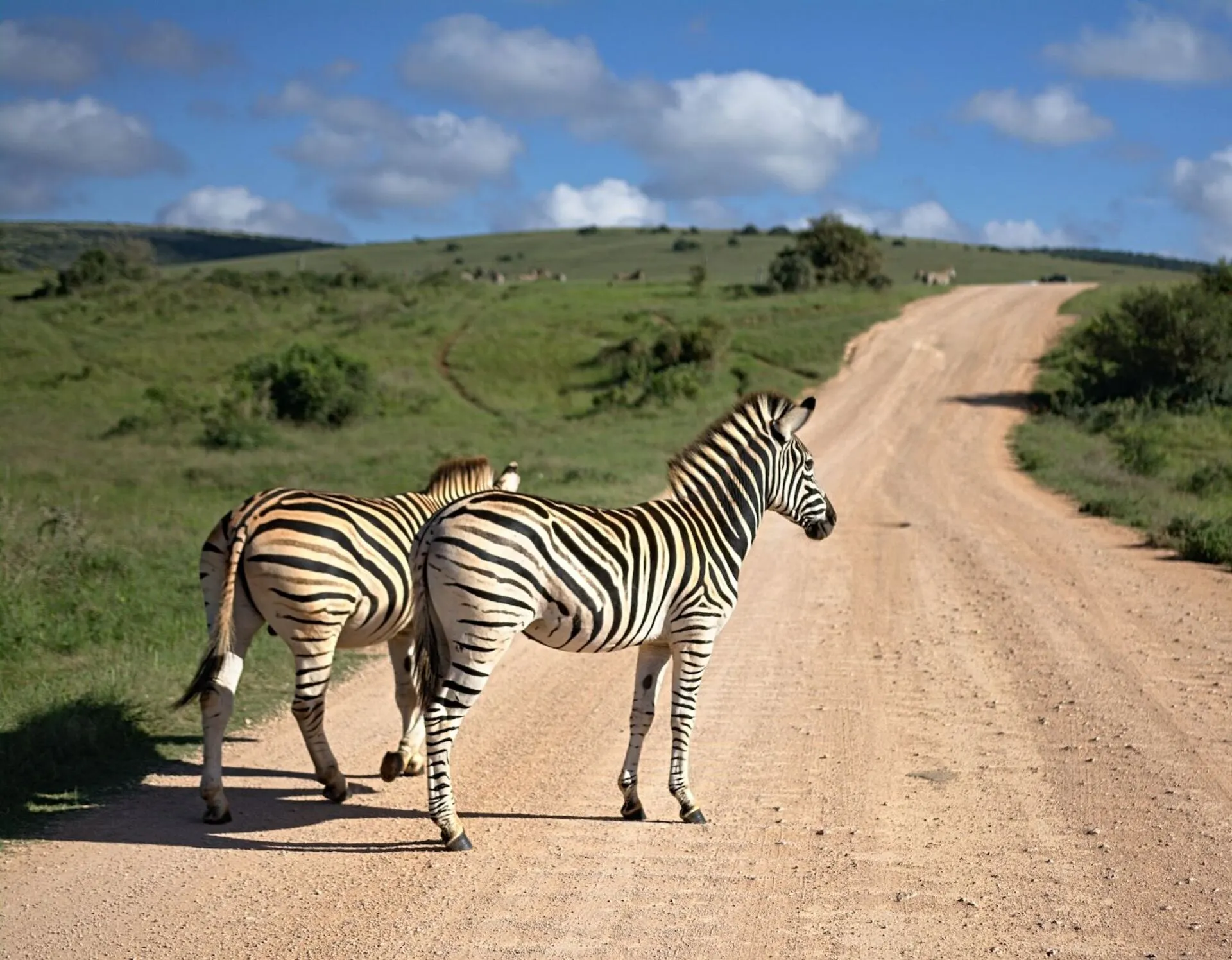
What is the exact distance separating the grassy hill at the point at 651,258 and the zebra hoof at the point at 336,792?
70431 millimetres

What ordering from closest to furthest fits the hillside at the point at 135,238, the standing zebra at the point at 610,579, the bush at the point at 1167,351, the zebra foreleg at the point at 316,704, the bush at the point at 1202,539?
the standing zebra at the point at 610,579, the zebra foreleg at the point at 316,704, the bush at the point at 1202,539, the bush at the point at 1167,351, the hillside at the point at 135,238

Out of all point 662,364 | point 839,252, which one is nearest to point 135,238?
point 839,252

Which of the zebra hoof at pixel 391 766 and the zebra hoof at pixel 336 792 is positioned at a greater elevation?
the zebra hoof at pixel 391 766

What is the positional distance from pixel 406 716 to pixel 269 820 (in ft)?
3.77

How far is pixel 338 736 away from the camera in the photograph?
27.3ft

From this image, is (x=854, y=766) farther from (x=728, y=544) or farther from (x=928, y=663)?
(x=928, y=663)

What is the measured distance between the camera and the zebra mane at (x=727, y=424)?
716 centimetres

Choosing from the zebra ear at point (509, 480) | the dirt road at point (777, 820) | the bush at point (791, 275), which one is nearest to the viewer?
the dirt road at point (777, 820)

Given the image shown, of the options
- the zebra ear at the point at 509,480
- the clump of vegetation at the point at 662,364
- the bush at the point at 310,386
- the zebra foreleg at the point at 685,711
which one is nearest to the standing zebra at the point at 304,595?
the zebra ear at the point at 509,480

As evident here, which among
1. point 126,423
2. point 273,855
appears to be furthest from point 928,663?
point 126,423

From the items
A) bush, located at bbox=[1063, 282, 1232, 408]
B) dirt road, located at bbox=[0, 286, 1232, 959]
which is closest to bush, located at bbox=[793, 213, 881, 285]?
bush, located at bbox=[1063, 282, 1232, 408]

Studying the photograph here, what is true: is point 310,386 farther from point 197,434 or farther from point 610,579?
point 610,579

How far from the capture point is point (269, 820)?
6.68 m

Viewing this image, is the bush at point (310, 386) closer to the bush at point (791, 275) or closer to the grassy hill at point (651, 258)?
the bush at point (791, 275)
